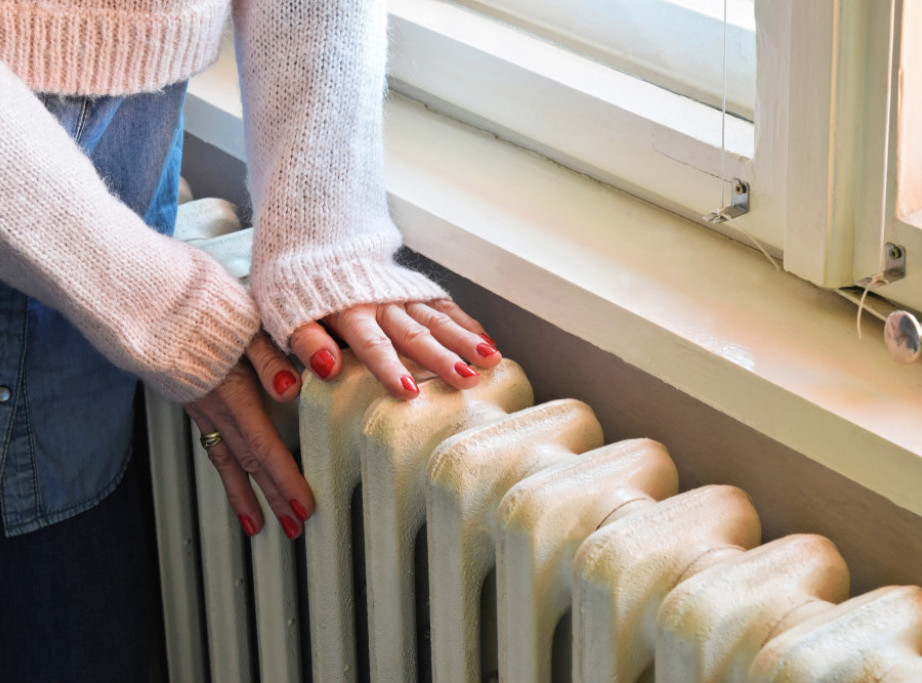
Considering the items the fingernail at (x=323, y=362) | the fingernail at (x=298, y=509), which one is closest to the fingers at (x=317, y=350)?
the fingernail at (x=323, y=362)

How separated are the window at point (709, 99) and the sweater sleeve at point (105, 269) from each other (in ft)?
0.98

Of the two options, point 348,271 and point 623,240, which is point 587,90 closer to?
point 623,240

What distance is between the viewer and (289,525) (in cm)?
85

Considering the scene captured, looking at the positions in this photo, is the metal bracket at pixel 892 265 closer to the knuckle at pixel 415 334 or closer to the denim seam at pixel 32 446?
the knuckle at pixel 415 334

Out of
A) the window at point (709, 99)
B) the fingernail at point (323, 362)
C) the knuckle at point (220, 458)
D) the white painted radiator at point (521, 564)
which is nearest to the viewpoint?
the white painted radiator at point (521, 564)

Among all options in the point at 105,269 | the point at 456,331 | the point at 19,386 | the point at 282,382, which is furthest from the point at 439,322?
the point at 19,386

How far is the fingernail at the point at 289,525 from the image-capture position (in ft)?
2.77

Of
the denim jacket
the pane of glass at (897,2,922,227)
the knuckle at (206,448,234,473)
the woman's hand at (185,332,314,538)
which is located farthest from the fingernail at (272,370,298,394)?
the pane of glass at (897,2,922,227)

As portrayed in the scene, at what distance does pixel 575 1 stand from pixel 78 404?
54 cm

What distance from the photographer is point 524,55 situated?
96 centimetres

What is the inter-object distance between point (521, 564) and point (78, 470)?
470mm

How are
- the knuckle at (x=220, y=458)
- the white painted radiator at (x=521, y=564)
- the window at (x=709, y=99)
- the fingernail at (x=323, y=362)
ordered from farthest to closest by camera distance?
the knuckle at (x=220, y=458) < the fingernail at (x=323, y=362) < the window at (x=709, y=99) < the white painted radiator at (x=521, y=564)

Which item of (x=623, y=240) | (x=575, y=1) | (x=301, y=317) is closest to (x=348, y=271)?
(x=301, y=317)

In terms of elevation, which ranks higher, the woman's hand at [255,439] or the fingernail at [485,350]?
the fingernail at [485,350]
